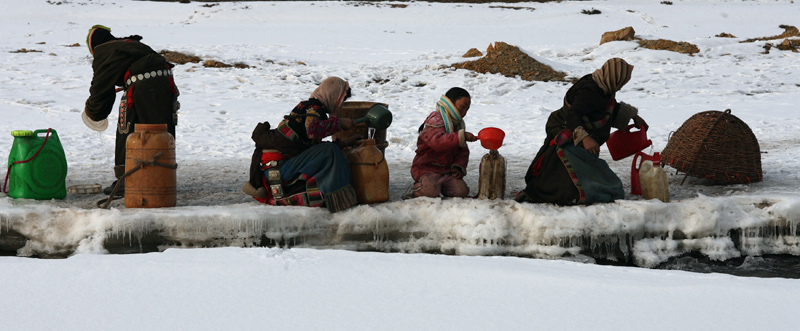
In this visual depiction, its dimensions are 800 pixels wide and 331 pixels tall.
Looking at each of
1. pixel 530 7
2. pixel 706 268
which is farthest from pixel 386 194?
pixel 530 7

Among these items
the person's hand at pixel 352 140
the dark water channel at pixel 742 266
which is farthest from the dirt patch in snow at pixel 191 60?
the dark water channel at pixel 742 266

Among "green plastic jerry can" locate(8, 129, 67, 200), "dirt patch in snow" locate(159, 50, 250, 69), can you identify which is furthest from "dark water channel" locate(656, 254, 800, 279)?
"dirt patch in snow" locate(159, 50, 250, 69)

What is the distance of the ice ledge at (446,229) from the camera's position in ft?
14.5

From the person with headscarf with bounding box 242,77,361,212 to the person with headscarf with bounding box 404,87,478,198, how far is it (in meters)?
0.53

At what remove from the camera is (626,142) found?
5180 millimetres

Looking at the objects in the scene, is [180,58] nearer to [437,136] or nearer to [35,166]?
[35,166]

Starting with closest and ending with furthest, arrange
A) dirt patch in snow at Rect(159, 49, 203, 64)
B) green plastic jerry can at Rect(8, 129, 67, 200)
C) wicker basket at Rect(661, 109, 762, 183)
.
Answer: green plastic jerry can at Rect(8, 129, 67, 200) → wicker basket at Rect(661, 109, 762, 183) → dirt patch in snow at Rect(159, 49, 203, 64)

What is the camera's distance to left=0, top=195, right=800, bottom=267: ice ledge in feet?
14.5

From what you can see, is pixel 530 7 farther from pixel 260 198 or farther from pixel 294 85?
pixel 260 198


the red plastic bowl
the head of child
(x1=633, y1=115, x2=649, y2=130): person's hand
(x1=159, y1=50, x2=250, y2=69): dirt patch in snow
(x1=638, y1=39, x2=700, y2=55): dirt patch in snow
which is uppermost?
(x1=638, y1=39, x2=700, y2=55): dirt patch in snow

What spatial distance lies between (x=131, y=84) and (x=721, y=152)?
425cm

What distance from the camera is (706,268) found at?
14.6 feet

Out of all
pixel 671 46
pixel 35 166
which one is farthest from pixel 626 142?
pixel 671 46

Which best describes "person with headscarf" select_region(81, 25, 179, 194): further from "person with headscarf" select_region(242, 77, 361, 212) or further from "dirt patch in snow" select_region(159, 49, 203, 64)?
"dirt patch in snow" select_region(159, 49, 203, 64)
